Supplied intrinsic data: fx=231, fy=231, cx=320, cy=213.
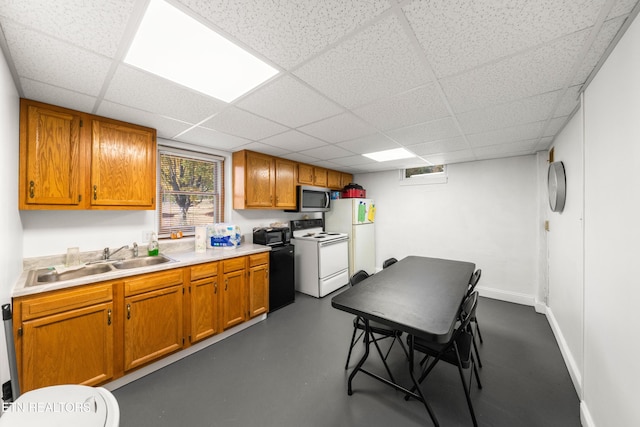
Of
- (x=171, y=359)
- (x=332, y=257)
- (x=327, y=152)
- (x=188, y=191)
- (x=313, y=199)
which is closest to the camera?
(x=171, y=359)

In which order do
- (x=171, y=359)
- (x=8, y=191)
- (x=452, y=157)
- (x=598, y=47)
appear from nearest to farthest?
1. (x=598, y=47)
2. (x=8, y=191)
3. (x=171, y=359)
4. (x=452, y=157)

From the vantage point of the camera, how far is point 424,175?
432 centimetres

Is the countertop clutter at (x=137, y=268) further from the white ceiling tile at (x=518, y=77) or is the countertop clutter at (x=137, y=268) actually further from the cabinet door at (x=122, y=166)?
the white ceiling tile at (x=518, y=77)

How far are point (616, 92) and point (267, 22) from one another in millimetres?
1790

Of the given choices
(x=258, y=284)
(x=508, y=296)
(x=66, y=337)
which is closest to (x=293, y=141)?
(x=258, y=284)

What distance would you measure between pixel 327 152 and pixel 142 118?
2.09 metres

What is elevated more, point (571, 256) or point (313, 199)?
point (313, 199)

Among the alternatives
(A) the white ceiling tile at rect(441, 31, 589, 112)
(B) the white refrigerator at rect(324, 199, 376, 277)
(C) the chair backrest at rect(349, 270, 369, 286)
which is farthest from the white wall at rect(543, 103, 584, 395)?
(B) the white refrigerator at rect(324, 199, 376, 277)

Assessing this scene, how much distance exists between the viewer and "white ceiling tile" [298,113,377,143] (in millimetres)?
2129

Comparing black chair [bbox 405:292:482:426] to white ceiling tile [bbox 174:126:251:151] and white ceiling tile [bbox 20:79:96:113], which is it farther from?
white ceiling tile [bbox 20:79:96:113]

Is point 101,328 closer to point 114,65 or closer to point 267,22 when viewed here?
point 114,65

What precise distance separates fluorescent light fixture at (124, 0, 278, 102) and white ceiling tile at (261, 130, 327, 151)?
92 centimetres

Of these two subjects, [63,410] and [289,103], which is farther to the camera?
[289,103]

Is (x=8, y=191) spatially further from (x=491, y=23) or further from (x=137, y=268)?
(x=491, y=23)
